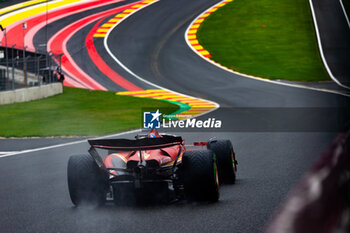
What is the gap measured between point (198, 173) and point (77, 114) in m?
16.2

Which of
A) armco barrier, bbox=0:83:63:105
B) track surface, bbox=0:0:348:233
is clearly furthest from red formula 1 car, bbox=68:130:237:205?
armco barrier, bbox=0:83:63:105

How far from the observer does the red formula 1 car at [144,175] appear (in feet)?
23.0

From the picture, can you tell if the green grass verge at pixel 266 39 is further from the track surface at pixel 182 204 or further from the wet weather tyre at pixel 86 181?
the wet weather tyre at pixel 86 181

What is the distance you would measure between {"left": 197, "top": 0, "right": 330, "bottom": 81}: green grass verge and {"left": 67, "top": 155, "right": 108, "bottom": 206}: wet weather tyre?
1100 inches

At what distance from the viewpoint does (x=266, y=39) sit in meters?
43.1

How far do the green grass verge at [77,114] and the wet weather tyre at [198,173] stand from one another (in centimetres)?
1008

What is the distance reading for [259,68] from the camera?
1468 inches

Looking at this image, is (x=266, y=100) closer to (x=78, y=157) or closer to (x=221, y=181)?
(x=221, y=181)

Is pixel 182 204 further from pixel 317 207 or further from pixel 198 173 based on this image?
pixel 317 207

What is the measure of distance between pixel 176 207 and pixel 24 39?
35267 mm

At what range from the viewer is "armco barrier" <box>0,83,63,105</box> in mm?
25078

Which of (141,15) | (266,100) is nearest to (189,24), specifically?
(141,15)
